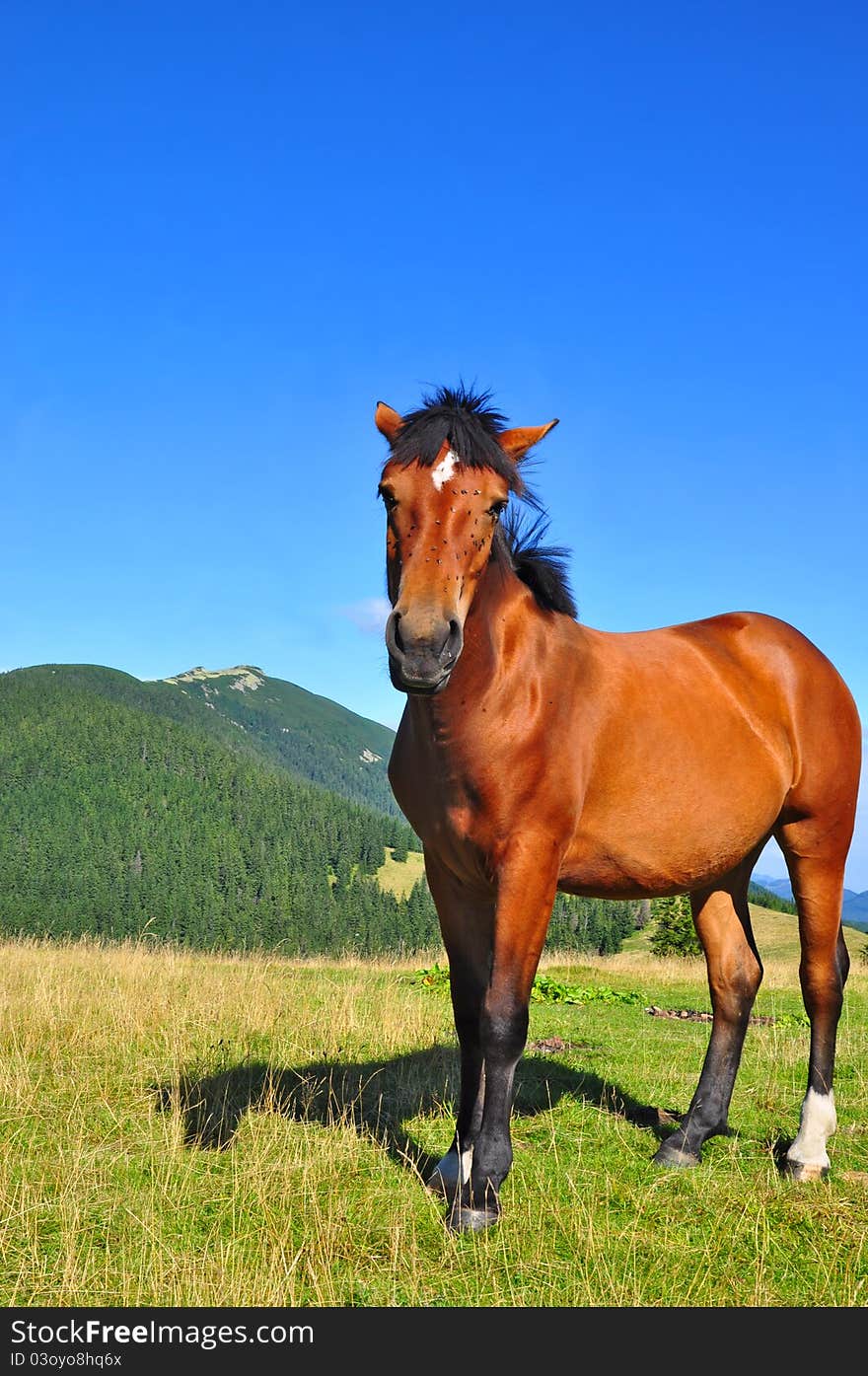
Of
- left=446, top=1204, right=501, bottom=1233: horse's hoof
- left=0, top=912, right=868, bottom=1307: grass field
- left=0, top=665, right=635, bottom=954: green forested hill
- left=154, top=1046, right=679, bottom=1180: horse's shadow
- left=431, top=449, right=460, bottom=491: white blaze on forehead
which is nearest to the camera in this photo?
left=0, top=912, right=868, bottom=1307: grass field

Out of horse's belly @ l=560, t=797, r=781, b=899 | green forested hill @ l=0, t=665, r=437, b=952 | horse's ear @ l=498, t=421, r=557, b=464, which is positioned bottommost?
green forested hill @ l=0, t=665, r=437, b=952

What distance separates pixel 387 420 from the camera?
467cm

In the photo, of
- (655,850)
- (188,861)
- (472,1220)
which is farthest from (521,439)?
Answer: (188,861)

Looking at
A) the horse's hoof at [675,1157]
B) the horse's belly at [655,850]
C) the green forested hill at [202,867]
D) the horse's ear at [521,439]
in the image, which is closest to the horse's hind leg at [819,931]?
the horse's belly at [655,850]

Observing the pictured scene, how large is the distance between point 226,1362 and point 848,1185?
3.68 m

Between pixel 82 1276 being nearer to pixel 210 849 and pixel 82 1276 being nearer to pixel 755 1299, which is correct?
pixel 755 1299

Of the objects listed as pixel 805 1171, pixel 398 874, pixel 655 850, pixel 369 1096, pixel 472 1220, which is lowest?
pixel 398 874

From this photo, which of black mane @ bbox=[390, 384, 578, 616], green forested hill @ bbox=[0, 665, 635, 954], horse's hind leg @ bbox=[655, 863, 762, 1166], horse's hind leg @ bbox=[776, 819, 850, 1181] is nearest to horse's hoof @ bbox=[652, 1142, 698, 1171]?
horse's hind leg @ bbox=[655, 863, 762, 1166]

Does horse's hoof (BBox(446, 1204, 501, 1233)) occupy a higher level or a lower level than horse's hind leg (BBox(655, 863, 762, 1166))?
lower

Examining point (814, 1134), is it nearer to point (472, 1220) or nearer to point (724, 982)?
point (724, 982)

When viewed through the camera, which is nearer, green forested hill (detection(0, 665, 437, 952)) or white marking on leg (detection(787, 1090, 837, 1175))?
white marking on leg (detection(787, 1090, 837, 1175))

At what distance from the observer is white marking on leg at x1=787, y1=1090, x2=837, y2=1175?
17.3 ft

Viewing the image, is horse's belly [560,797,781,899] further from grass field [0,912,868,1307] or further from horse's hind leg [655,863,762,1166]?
grass field [0,912,868,1307]

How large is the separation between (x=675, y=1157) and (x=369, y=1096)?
213 centimetres
